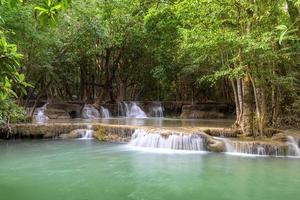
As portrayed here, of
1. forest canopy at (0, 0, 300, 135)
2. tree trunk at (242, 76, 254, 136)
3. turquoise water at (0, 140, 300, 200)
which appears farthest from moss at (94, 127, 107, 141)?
tree trunk at (242, 76, 254, 136)

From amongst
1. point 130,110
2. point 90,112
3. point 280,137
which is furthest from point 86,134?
point 130,110

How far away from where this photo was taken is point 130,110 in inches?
935

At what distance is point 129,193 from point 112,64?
688 inches

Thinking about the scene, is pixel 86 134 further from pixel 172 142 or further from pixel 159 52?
pixel 159 52

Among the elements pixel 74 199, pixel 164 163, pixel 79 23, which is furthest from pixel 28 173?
pixel 79 23

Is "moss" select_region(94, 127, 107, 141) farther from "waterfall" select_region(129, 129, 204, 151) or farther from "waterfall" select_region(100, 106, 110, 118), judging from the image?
"waterfall" select_region(100, 106, 110, 118)

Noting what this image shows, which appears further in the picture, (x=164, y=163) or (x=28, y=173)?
(x=164, y=163)

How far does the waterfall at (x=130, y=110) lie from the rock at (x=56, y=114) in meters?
3.53

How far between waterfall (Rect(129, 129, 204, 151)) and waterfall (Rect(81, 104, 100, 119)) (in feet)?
28.9

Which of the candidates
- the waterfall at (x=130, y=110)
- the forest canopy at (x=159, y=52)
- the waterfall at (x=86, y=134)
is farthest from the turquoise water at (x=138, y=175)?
the waterfall at (x=130, y=110)

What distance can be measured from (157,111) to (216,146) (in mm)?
12733

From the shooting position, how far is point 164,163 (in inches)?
405

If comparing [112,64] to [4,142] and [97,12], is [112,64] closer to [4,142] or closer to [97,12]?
[97,12]

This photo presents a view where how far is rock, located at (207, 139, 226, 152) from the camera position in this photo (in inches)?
474
